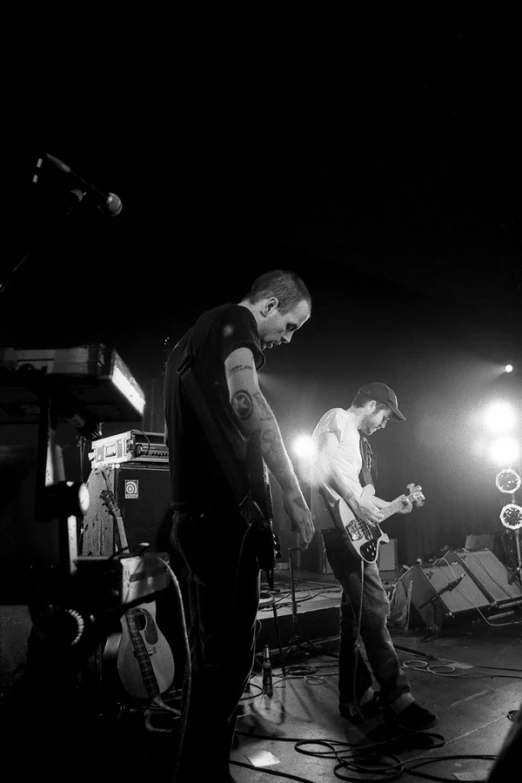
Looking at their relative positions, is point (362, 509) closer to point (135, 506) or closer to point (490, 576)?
point (135, 506)

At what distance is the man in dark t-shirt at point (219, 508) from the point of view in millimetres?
1495

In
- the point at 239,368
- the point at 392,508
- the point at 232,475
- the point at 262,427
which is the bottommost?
the point at 392,508

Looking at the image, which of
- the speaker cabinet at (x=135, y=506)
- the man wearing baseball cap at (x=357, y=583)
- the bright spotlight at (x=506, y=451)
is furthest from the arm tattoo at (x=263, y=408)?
the bright spotlight at (x=506, y=451)

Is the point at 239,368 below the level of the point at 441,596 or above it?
above

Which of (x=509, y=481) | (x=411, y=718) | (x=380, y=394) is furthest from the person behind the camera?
(x=509, y=481)

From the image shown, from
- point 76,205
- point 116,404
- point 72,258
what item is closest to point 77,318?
point 72,258

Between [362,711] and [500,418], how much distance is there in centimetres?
769

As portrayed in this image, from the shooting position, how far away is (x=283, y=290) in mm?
2195

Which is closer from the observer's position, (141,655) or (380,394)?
(141,655)

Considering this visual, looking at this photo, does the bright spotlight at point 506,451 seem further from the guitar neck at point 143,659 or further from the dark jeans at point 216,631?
the dark jeans at point 216,631

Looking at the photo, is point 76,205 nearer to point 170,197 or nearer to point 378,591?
point 170,197

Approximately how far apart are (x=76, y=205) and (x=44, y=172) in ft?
0.65

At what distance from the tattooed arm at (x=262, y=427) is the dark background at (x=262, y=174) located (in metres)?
1.33

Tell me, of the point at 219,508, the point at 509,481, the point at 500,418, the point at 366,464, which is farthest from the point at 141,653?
the point at 500,418
